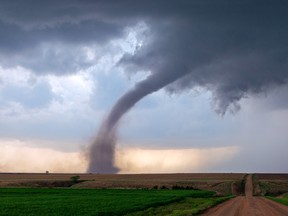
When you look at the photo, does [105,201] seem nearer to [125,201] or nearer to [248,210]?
[125,201]

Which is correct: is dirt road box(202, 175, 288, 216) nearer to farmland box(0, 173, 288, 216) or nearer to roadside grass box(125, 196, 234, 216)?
A: farmland box(0, 173, 288, 216)

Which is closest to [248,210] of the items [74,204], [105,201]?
[74,204]

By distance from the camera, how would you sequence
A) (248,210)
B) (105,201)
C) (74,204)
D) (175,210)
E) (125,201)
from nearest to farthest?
(248,210) < (175,210) < (74,204) < (105,201) < (125,201)

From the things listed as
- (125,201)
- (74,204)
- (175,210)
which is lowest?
(175,210)

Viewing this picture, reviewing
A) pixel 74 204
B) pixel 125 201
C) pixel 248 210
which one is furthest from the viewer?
pixel 125 201

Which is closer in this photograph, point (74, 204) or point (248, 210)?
point (248, 210)

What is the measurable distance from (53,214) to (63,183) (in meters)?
122

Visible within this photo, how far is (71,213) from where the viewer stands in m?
42.3

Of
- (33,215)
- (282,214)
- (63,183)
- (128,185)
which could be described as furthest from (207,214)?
(63,183)

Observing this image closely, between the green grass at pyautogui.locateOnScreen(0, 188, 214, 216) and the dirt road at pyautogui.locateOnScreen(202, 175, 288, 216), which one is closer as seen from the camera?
the dirt road at pyautogui.locateOnScreen(202, 175, 288, 216)

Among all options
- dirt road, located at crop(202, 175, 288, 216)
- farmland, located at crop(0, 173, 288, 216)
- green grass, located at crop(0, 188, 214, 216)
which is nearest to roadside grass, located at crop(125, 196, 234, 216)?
farmland, located at crop(0, 173, 288, 216)

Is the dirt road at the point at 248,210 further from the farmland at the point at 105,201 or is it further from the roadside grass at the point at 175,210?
the farmland at the point at 105,201

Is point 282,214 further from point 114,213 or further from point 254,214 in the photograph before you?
point 114,213

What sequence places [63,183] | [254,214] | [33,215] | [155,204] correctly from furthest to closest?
[63,183] → [155,204] → [254,214] → [33,215]
